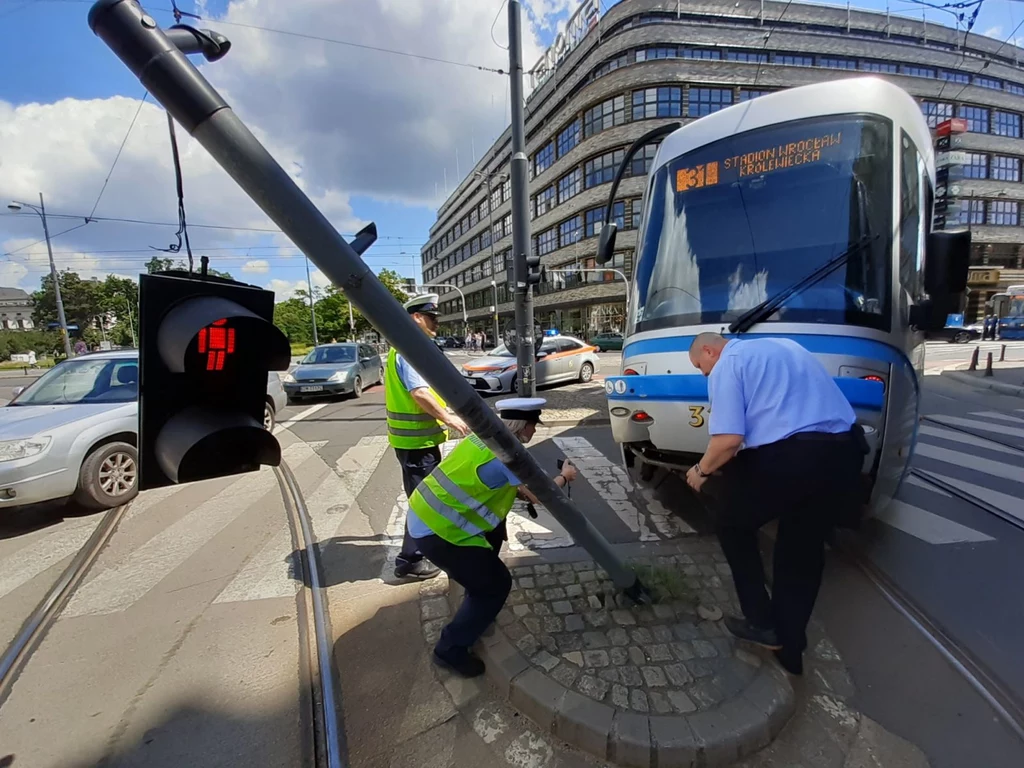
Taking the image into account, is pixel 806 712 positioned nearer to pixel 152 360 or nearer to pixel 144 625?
pixel 152 360

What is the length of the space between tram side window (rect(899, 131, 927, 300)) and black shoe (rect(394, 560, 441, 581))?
3983 millimetres

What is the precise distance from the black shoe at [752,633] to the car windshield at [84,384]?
6.37 m

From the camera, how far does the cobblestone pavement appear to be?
1.98 metres

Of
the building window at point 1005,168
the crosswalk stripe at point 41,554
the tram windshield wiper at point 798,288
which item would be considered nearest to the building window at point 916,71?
the building window at point 1005,168

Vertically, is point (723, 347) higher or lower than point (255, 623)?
higher

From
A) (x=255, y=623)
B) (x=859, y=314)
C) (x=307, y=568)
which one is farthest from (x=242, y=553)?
(x=859, y=314)

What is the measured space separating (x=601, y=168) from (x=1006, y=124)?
122 ft

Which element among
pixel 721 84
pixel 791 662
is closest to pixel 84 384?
pixel 791 662

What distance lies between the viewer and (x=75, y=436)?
447cm

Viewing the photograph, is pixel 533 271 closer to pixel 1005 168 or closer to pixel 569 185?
pixel 569 185

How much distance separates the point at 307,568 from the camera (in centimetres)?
365

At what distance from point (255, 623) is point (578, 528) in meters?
2.27

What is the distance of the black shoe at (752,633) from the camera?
2422 millimetres

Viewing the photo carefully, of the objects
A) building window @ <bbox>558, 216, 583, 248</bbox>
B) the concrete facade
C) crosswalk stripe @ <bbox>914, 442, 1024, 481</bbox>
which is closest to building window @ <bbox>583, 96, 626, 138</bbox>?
the concrete facade
